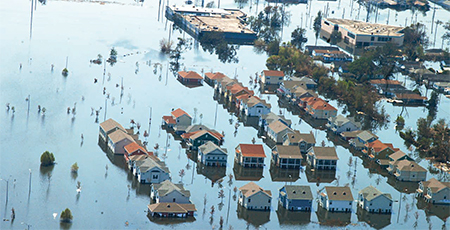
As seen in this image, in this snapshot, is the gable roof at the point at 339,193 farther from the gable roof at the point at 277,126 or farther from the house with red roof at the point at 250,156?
the gable roof at the point at 277,126

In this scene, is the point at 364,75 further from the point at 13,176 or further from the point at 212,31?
the point at 13,176

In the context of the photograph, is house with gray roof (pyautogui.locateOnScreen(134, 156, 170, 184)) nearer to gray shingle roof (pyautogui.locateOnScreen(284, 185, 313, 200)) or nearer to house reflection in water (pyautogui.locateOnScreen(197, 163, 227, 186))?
house reflection in water (pyautogui.locateOnScreen(197, 163, 227, 186))

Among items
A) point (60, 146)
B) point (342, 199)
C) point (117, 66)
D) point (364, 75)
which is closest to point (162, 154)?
point (60, 146)

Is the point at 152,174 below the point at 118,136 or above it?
below

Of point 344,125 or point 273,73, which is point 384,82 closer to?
point 273,73

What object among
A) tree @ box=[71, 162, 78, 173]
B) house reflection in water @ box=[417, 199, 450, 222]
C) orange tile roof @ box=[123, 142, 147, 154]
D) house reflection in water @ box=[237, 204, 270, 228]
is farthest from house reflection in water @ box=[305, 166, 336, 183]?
tree @ box=[71, 162, 78, 173]

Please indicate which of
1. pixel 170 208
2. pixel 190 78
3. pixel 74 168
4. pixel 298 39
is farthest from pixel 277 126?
pixel 298 39
